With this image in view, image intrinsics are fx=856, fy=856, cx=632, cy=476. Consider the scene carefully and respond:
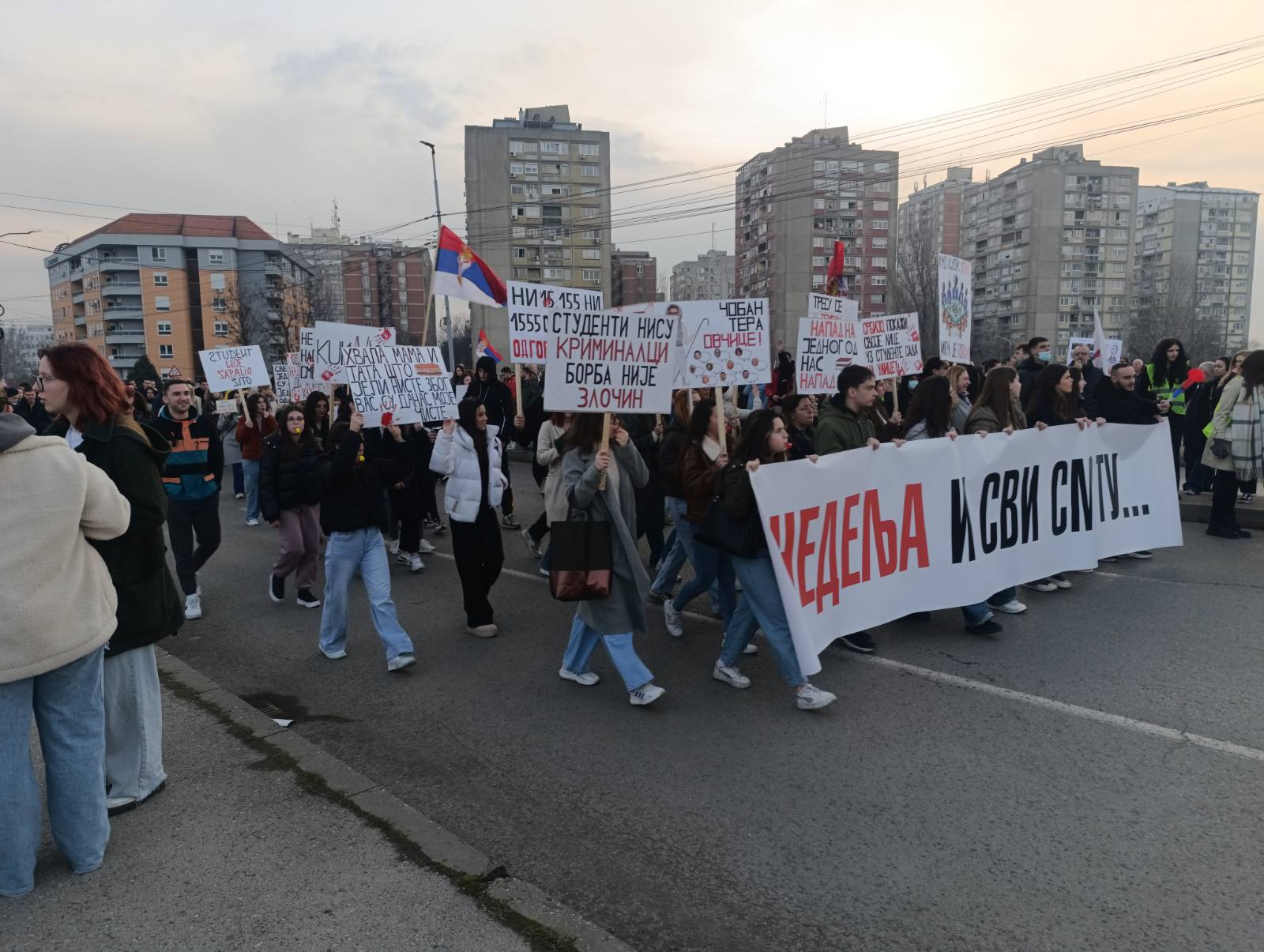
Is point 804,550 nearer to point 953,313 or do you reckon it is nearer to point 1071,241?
point 953,313

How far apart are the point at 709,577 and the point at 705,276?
551 ft

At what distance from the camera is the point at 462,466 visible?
21.9 feet

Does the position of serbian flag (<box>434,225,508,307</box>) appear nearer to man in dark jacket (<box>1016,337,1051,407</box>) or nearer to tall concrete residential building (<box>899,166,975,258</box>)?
man in dark jacket (<box>1016,337,1051,407</box>)

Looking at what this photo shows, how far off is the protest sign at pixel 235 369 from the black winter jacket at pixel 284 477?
4970 millimetres

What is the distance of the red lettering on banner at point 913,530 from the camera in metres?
6.02

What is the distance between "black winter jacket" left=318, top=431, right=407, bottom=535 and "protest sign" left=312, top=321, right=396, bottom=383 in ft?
6.50

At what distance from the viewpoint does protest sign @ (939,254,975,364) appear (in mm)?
9281

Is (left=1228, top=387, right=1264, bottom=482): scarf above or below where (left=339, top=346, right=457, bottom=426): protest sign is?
below

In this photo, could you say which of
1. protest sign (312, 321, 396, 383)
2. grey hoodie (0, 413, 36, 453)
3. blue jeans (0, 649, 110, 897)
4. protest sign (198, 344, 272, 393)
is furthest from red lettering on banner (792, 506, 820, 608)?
protest sign (198, 344, 272, 393)

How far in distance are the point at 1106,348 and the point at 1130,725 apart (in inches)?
437

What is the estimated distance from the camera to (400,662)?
579 centimetres

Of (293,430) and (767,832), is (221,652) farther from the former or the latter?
(767,832)

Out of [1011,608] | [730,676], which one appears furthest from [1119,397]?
[730,676]

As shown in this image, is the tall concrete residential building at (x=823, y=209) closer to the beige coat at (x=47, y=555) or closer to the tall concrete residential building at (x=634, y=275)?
the tall concrete residential building at (x=634, y=275)
